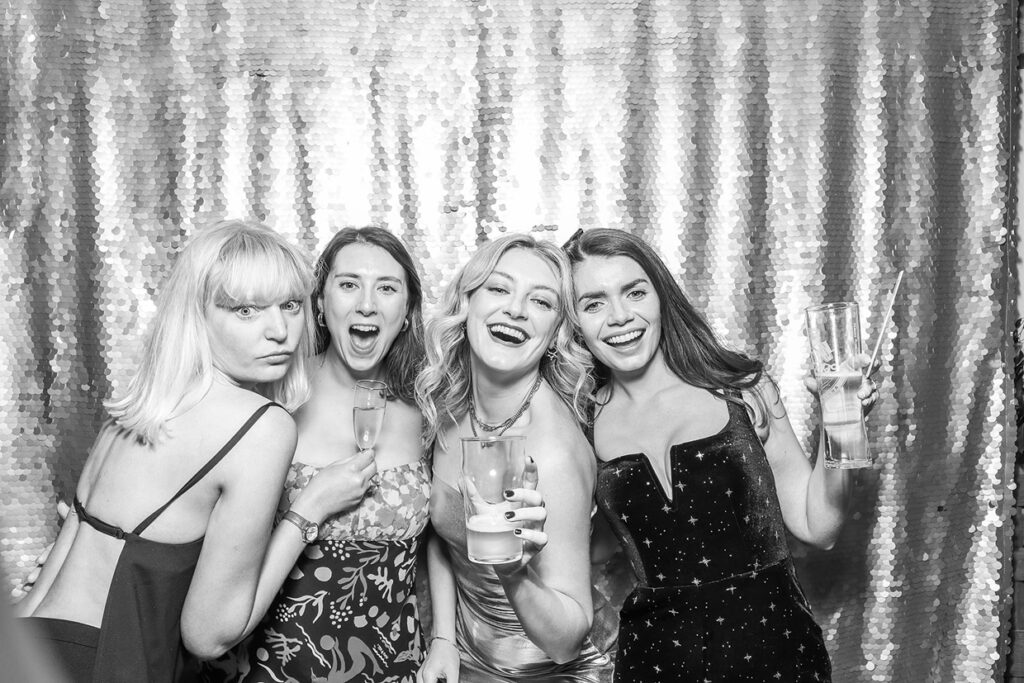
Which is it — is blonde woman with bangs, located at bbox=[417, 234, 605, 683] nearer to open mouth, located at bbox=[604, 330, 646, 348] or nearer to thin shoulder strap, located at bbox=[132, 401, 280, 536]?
open mouth, located at bbox=[604, 330, 646, 348]

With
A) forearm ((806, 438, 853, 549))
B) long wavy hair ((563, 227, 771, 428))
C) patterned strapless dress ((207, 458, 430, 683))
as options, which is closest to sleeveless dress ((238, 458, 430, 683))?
patterned strapless dress ((207, 458, 430, 683))

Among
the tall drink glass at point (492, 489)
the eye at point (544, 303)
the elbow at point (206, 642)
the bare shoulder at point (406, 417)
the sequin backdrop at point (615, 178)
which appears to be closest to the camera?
the tall drink glass at point (492, 489)

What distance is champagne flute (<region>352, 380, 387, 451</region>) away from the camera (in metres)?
1.90

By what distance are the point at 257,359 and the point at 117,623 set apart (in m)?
0.57

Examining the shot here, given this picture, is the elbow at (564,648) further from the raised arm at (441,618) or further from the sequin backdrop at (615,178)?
the sequin backdrop at (615,178)

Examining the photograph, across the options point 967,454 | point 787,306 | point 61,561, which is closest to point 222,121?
point 61,561

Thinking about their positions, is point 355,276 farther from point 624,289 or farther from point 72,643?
point 72,643

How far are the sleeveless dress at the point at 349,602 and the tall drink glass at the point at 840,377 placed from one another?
991 millimetres

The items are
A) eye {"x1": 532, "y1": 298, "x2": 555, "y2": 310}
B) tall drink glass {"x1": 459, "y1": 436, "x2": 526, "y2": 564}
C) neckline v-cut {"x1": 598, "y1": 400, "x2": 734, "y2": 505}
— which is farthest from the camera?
eye {"x1": 532, "y1": 298, "x2": 555, "y2": 310}

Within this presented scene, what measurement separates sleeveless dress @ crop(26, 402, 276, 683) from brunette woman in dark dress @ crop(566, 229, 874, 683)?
922 mm

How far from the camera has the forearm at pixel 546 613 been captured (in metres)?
1.72

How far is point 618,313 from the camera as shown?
209 cm

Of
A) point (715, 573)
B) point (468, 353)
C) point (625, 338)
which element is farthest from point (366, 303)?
point (715, 573)

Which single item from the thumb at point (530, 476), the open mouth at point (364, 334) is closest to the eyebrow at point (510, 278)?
the open mouth at point (364, 334)
